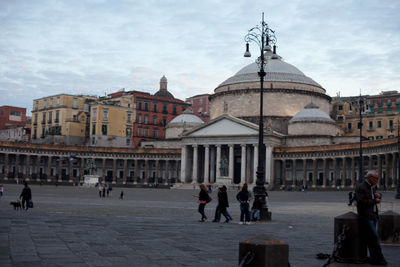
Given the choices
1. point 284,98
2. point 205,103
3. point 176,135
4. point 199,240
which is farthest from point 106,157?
point 199,240

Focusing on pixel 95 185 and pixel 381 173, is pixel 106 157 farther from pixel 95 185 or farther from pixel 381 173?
pixel 381 173

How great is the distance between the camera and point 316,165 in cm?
8131

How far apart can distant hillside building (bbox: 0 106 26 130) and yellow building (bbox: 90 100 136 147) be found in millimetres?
26854

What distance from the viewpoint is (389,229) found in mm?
14070

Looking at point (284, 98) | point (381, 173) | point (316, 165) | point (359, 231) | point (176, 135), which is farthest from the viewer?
point (176, 135)

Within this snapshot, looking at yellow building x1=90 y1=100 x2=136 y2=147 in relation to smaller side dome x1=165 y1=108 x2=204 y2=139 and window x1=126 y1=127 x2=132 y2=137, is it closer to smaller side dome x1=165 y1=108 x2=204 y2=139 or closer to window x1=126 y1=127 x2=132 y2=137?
window x1=126 y1=127 x2=132 y2=137

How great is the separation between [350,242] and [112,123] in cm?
9342

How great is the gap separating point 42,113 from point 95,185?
3051 centimetres

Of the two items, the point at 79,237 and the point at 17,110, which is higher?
the point at 17,110

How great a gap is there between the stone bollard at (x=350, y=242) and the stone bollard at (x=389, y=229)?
13.2ft

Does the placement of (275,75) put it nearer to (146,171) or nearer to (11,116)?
(146,171)

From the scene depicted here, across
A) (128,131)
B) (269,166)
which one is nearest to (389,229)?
(269,166)

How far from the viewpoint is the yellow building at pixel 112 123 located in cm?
9988

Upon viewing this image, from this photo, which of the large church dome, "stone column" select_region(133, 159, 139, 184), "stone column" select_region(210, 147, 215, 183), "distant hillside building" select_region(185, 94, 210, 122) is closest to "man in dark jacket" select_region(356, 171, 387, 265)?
"stone column" select_region(210, 147, 215, 183)
